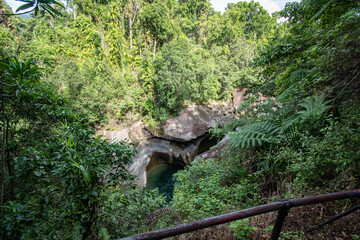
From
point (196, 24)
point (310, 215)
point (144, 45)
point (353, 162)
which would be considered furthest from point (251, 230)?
point (196, 24)

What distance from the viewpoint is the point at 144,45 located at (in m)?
16.5

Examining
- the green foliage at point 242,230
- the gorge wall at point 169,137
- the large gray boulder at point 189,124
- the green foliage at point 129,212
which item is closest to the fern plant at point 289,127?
the green foliage at point 242,230

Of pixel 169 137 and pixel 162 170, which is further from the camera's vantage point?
pixel 169 137

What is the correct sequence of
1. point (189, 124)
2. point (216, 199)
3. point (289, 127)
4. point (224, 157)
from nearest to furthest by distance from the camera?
point (216, 199)
point (289, 127)
point (224, 157)
point (189, 124)

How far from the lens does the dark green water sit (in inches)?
406

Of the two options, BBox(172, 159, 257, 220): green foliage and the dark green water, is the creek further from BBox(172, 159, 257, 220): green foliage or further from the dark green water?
BBox(172, 159, 257, 220): green foliage

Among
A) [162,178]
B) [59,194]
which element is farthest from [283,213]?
[162,178]

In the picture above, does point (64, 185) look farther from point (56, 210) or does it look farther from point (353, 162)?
point (353, 162)

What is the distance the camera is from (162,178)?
11.5 metres

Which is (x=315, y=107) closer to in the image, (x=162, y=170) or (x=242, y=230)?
(x=242, y=230)

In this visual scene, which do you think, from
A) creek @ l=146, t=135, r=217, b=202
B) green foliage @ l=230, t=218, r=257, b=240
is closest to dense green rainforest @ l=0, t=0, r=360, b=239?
green foliage @ l=230, t=218, r=257, b=240

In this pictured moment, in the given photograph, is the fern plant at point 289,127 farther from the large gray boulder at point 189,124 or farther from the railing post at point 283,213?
the large gray boulder at point 189,124

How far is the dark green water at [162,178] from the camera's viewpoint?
10.3 meters

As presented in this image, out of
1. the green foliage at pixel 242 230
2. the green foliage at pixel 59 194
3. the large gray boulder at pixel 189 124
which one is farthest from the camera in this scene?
the large gray boulder at pixel 189 124
